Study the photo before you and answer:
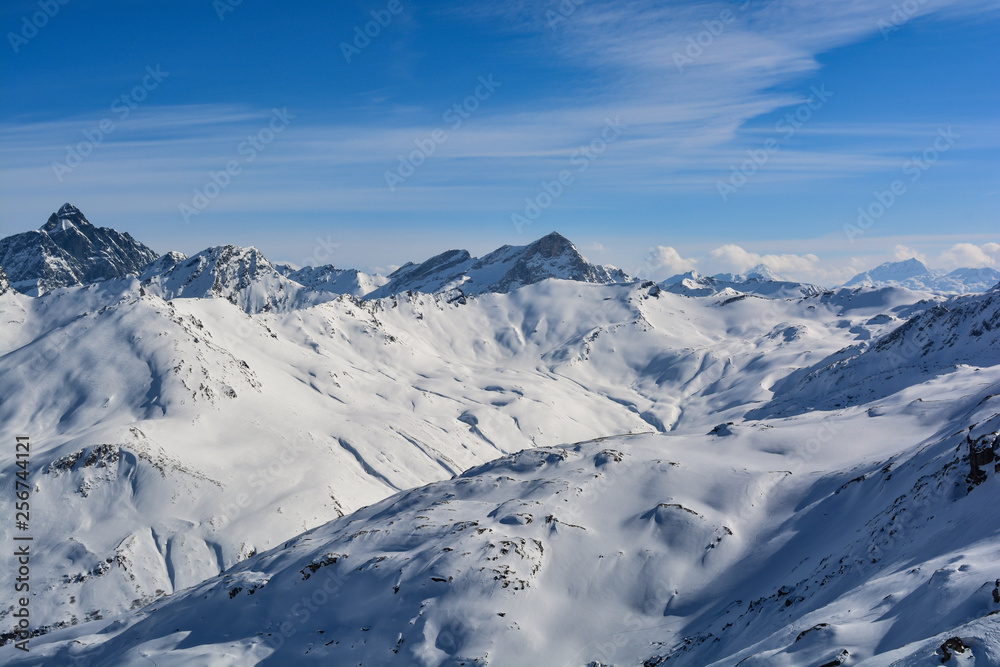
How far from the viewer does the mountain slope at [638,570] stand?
26906 millimetres

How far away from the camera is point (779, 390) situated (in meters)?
167

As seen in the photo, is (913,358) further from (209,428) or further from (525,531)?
(209,428)

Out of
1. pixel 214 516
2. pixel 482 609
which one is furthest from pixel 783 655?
pixel 214 516

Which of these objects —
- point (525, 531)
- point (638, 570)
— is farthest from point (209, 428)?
point (638, 570)

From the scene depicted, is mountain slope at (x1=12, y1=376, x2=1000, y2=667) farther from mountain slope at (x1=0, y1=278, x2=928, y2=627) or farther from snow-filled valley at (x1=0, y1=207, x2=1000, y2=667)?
mountain slope at (x1=0, y1=278, x2=928, y2=627)

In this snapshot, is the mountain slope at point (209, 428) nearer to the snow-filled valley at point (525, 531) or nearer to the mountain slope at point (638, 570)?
the snow-filled valley at point (525, 531)

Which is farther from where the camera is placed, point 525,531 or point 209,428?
point 209,428

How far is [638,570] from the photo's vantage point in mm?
41562

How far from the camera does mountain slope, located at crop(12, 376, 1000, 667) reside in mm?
26906

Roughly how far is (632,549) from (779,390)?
140 meters

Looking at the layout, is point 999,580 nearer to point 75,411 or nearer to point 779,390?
point 75,411

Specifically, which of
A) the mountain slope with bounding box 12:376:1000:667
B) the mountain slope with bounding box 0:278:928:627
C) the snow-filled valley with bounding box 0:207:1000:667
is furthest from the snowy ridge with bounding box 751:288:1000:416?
the mountain slope with bounding box 12:376:1000:667

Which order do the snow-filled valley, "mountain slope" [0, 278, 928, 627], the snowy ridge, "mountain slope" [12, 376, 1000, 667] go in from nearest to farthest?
"mountain slope" [12, 376, 1000, 667]
the snow-filled valley
"mountain slope" [0, 278, 928, 627]
the snowy ridge

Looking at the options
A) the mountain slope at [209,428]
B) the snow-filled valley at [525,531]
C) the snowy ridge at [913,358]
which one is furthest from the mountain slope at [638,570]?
the snowy ridge at [913,358]
